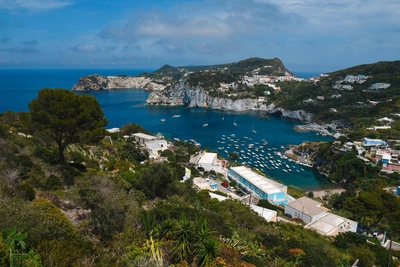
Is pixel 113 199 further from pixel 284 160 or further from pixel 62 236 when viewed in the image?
pixel 284 160

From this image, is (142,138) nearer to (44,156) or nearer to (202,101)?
(44,156)

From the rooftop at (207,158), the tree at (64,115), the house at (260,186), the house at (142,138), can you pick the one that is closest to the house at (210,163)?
the rooftop at (207,158)

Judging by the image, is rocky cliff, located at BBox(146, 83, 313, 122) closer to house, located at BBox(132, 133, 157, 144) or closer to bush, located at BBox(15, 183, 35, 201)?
house, located at BBox(132, 133, 157, 144)

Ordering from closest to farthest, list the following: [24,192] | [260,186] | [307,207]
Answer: [24,192]
[307,207]
[260,186]

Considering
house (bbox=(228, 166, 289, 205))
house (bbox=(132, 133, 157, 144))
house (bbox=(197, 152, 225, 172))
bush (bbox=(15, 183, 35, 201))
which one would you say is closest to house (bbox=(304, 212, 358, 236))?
house (bbox=(228, 166, 289, 205))

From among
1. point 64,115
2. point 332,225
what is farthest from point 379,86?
point 64,115

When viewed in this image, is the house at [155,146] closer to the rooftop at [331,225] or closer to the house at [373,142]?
the rooftop at [331,225]

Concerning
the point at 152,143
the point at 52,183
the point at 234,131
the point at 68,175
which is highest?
the point at 52,183

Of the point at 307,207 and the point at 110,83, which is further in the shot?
the point at 110,83
